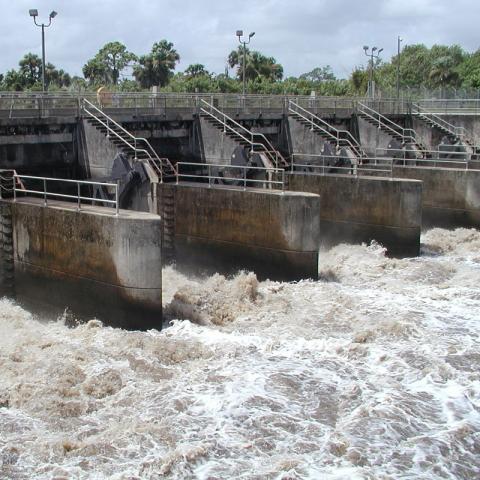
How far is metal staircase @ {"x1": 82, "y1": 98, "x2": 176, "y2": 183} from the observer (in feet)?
68.1

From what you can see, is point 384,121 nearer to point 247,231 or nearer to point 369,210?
point 369,210

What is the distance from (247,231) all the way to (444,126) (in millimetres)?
21162

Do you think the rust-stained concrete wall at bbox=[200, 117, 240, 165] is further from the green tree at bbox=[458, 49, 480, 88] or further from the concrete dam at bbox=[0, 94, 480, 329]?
the green tree at bbox=[458, 49, 480, 88]

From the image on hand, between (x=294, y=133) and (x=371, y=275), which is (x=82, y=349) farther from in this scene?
(x=294, y=133)

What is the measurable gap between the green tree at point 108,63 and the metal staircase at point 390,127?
164ft

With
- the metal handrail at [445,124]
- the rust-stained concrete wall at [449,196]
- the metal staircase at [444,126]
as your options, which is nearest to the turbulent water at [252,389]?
the rust-stained concrete wall at [449,196]

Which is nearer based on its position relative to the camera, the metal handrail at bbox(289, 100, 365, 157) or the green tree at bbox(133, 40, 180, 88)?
the metal handrail at bbox(289, 100, 365, 157)

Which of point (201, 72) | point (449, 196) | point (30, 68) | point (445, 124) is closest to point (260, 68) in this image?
point (201, 72)

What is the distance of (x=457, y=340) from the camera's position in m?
15.1

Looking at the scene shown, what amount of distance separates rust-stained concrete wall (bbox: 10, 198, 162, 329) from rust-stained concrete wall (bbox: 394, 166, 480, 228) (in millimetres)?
14290

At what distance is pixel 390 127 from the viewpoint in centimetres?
3366

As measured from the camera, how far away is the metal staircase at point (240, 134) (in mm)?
24438

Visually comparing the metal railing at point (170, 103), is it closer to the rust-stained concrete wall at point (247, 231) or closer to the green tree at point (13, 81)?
the rust-stained concrete wall at point (247, 231)

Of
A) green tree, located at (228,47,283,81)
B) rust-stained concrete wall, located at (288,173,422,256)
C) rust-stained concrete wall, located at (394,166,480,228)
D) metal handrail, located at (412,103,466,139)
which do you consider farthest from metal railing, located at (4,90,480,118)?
green tree, located at (228,47,283,81)
